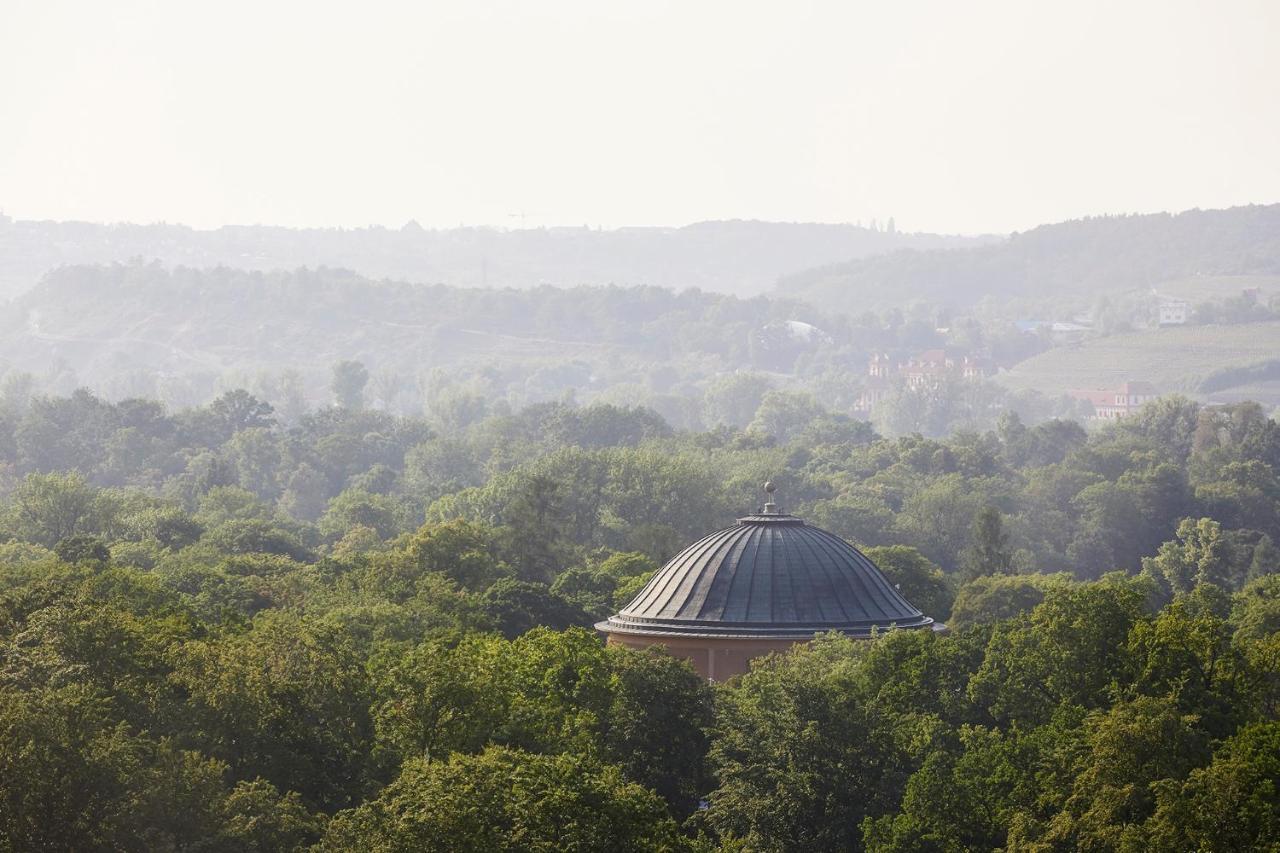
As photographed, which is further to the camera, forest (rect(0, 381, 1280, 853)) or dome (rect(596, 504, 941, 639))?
dome (rect(596, 504, 941, 639))

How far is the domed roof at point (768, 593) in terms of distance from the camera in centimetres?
8069

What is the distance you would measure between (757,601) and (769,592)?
518 millimetres

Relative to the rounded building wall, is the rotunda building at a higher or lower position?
higher

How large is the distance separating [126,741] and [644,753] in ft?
46.8

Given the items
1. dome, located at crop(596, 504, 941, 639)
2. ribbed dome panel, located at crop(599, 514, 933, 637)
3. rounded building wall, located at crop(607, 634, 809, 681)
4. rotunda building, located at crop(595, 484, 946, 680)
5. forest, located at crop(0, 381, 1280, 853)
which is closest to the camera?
forest, located at crop(0, 381, 1280, 853)

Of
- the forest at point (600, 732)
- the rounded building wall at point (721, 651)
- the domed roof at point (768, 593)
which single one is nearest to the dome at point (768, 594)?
the domed roof at point (768, 593)

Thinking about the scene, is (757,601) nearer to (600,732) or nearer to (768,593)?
(768,593)

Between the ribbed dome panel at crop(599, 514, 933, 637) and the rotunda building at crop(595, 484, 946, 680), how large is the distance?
30mm

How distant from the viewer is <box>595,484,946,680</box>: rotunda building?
7988 centimetres

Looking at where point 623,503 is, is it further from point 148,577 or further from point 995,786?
point 995,786

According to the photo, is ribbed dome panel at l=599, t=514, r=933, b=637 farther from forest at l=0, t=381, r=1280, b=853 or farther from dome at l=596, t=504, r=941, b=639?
forest at l=0, t=381, r=1280, b=853

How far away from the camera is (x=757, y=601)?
81.4 meters

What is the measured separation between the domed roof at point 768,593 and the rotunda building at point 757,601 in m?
0.03

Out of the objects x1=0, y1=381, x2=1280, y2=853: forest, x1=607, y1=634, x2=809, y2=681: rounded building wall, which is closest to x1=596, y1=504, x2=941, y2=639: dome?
x1=607, y1=634, x2=809, y2=681: rounded building wall
